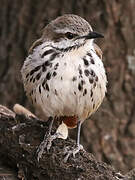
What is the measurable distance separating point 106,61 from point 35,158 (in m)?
2.67

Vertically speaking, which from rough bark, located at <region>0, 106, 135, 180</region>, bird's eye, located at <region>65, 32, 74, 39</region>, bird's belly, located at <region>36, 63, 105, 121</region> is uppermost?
bird's eye, located at <region>65, 32, 74, 39</region>

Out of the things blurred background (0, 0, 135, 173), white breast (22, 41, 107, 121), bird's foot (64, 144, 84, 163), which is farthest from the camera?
blurred background (0, 0, 135, 173)

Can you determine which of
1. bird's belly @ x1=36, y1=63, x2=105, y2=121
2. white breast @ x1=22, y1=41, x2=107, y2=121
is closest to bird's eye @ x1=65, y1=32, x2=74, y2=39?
white breast @ x1=22, y1=41, x2=107, y2=121

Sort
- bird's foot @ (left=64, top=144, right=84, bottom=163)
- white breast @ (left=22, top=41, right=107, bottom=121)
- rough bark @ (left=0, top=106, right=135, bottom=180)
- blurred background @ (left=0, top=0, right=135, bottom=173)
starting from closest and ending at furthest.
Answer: rough bark @ (left=0, top=106, right=135, bottom=180)
bird's foot @ (left=64, top=144, right=84, bottom=163)
white breast @ (left=22, top=41, right=107, bottom=121)
blurred background @ (left=0, top=0, right=135, bottom=173)

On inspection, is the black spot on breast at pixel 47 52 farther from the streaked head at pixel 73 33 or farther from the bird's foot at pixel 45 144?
the bird's foot at pixel 45 144

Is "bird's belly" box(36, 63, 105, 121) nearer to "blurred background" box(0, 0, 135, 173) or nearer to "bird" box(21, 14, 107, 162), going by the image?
"bird" box(21, 14, 107, 162)

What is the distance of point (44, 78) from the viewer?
525 centimetres

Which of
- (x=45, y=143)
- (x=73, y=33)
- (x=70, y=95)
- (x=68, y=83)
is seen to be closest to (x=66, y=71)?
(x=68, y=83)

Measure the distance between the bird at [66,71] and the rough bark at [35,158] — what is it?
0.28 feet

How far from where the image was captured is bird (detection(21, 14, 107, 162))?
5.22 meters

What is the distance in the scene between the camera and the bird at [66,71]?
17.1 ft

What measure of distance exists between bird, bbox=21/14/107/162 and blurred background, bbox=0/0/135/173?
76.6 inches

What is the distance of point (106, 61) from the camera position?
743 centimetres

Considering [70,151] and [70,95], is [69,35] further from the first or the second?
[70,151]
